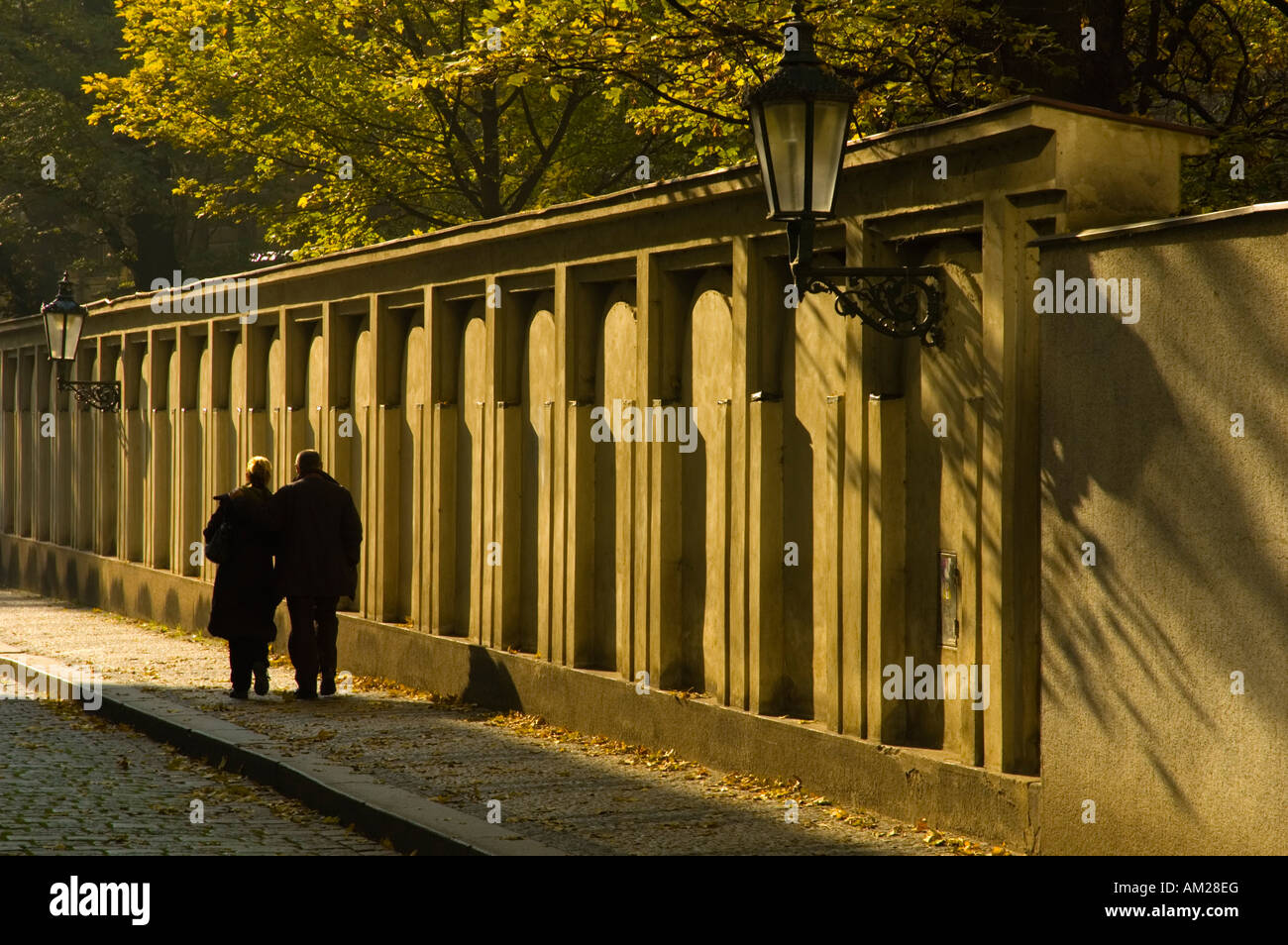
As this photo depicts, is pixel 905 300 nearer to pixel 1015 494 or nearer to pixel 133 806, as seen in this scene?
pixel 1015 494

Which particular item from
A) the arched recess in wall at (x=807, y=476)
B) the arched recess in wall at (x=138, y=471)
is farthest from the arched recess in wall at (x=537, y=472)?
the arched recess in wall at (x=138, y=471)

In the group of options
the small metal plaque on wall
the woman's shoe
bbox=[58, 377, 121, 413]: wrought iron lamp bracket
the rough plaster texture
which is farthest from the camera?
bbox=[58, 377, 121, 413]: wrought iron lamp bracket

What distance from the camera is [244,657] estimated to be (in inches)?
535

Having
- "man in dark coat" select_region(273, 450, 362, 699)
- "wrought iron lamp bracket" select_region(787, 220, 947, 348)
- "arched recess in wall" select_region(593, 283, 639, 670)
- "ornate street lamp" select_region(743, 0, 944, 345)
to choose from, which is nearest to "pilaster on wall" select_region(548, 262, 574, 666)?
"arched recess in wall" select_region(593, 283, 639, 670)

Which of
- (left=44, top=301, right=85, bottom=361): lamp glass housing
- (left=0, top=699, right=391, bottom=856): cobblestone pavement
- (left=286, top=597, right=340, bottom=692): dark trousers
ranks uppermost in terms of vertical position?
(left=44, top=301, right=85, bottom=361): lamp glass housing

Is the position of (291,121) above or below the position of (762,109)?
above

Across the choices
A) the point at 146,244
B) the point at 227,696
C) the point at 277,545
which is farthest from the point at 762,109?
the point at 146,244

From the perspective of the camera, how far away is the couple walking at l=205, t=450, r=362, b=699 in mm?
13367

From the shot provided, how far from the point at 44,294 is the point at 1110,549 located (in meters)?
35.9

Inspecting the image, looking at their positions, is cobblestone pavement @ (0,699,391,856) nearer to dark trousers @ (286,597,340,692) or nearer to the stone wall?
dark trousers @ (286,597,340,692)

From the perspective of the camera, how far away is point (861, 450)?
9055 mm

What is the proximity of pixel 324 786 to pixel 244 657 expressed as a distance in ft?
14.3

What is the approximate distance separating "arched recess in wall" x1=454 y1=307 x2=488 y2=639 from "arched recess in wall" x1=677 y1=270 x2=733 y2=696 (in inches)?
112

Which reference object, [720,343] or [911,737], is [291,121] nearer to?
[720,343]
